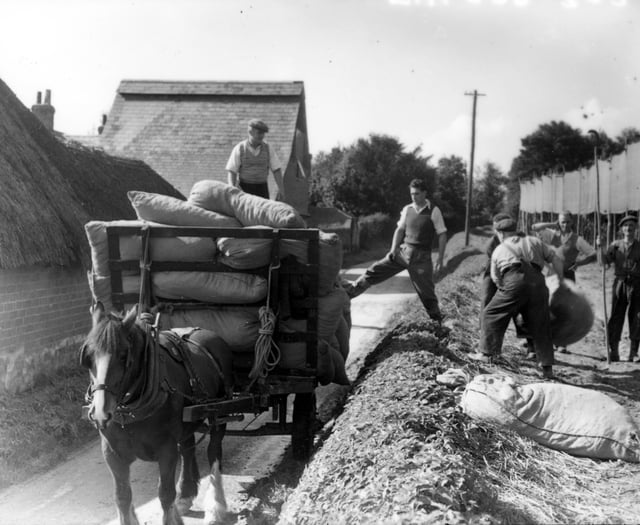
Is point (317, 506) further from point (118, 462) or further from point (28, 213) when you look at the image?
point (28, 213)

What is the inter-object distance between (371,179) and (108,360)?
47.9m

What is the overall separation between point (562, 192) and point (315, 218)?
47.2 feet

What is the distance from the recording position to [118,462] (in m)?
4.23

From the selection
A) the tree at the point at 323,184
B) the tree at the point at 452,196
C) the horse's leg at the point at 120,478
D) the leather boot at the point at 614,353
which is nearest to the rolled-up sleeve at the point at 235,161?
the horse's leg at the point at 120,478

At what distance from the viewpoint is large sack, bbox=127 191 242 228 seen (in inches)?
214

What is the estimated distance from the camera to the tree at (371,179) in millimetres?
50562

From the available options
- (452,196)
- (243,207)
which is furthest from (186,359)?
(452,196)

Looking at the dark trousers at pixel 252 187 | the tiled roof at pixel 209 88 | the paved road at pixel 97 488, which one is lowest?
the paved road at pixel 97 488

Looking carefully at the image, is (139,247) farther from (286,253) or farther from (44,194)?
(44,194)

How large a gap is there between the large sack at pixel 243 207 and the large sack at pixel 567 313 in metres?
4.71

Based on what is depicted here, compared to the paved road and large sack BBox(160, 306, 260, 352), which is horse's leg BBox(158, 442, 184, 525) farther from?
large sack BBox(160, 306, 260, 352)

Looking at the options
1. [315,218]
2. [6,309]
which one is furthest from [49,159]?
[315,218]

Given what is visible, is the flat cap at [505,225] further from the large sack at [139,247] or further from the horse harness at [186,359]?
the horse harness at [186,359]

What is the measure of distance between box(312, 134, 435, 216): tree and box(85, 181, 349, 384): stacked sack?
143 ft
